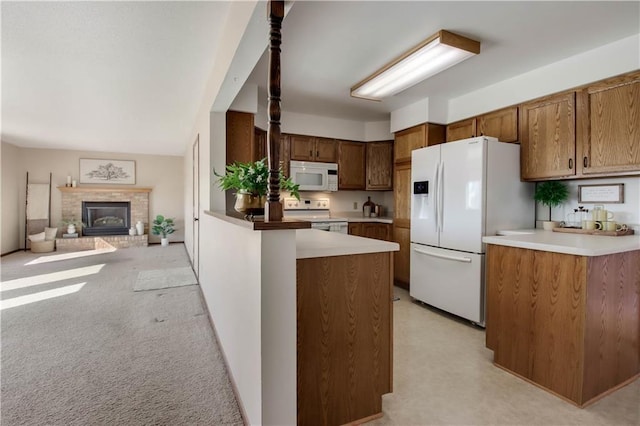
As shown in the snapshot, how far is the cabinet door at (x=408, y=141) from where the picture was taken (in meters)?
3.80

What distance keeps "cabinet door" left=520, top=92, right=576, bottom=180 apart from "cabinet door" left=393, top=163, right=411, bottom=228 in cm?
129

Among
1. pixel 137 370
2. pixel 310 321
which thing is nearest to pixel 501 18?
pixel 310 321

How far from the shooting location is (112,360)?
2191 millimetres

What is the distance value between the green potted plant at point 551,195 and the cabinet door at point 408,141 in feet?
4.30

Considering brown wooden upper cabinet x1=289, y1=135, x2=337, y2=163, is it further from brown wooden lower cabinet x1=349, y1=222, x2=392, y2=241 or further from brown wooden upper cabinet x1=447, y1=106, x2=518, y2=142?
brown wooden upper cabinet x1=447, y1=106, x2=518, y2=142

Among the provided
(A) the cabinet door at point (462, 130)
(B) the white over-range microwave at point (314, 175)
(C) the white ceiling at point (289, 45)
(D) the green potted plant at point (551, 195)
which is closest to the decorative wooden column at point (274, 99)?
(C) the white ceiling at point (289, 45)

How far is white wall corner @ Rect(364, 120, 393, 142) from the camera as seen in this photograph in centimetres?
481

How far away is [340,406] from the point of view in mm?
1569

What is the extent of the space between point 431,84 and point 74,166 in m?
7.85

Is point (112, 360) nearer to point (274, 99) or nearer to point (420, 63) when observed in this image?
point (274, 99)

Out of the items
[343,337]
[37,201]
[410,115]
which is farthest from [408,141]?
[37,201]

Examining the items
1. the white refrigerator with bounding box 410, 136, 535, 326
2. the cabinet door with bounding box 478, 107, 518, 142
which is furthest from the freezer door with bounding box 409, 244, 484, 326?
the cabinet door with bounding box 478, 107, 518, 142

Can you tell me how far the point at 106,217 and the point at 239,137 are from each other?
6067 millimetres

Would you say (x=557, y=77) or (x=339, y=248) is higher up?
(x=557, y=77)
